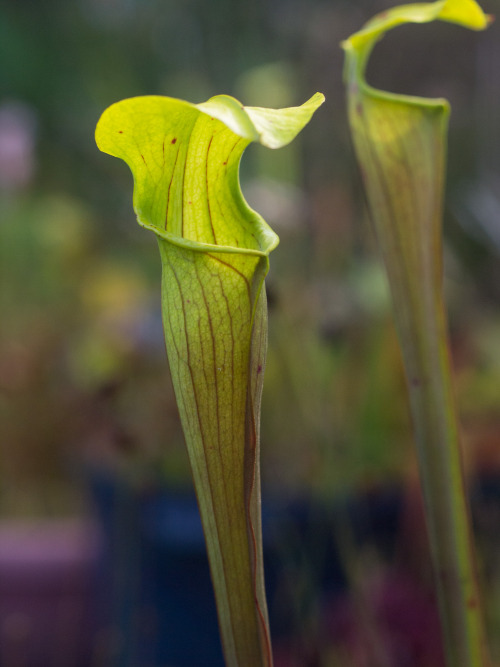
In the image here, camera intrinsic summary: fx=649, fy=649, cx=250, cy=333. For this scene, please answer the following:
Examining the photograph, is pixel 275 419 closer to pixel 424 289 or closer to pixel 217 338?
pixel 424 289

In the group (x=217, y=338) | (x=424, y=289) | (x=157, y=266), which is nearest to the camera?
(x=217, y=338)

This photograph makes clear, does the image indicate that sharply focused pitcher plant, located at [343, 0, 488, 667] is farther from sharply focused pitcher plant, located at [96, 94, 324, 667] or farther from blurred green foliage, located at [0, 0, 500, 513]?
blurred green foliage, located at [0, 0, 500, 513]

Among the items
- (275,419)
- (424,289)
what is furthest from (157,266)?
(424,289)

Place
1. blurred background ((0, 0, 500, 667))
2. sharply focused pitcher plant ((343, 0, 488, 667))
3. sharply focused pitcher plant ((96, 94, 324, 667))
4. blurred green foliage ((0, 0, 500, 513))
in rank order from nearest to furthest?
1. sharply focused pitcher plant ((96, 94, 324, 667))
2. sharply focused pitcher plant ((343, 0, 488, 667))
3. blurred background ((0, 0, 500, 667))
4. blurred green foliage ((0, 0, 500, 513))

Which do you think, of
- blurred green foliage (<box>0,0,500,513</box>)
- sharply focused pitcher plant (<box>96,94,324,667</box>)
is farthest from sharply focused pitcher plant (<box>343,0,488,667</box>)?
blurred green foliage (<box>0,0,500,513</box>)

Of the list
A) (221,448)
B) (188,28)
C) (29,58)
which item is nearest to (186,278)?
(221,448)

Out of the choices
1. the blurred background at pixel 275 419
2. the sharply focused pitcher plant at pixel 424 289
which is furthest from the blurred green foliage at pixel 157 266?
the sharply focused pitcher plant at pixel 424 289
